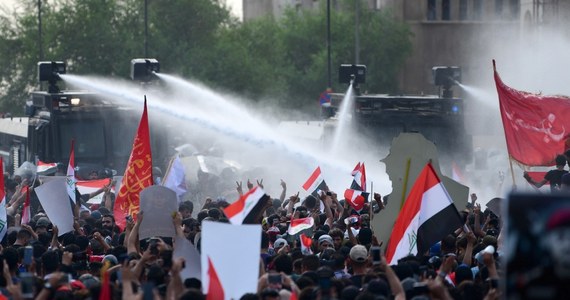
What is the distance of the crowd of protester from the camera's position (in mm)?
9117

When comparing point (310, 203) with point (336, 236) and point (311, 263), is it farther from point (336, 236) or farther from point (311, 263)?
point (311, 263)

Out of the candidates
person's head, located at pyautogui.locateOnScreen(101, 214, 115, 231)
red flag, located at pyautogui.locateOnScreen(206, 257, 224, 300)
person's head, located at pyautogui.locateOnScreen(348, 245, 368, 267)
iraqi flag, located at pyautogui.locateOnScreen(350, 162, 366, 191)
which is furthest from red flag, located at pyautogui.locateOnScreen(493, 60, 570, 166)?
red flag, located at pyautogui.locateOnScreen(206, 257, 224, 300)

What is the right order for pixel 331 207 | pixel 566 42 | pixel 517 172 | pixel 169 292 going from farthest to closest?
pixel 566 42 < pixel 517 172 < pixel 331 207 < pixel 169 292

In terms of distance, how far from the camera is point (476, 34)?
65750 mm

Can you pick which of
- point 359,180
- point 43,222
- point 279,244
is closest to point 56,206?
point 43,222

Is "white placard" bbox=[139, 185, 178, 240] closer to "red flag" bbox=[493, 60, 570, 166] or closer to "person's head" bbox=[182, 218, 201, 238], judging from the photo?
"person's head" bbox=[182, 218, 201, 238]

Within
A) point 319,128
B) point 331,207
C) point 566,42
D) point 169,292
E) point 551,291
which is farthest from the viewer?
point 566,42

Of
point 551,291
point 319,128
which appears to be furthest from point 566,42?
point 551,291

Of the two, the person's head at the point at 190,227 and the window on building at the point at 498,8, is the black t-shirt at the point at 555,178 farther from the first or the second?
the window on building at the point at 498,8

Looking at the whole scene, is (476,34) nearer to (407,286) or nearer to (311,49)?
(311,49)

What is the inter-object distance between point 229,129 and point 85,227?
34.7 ft

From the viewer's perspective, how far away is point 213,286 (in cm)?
902

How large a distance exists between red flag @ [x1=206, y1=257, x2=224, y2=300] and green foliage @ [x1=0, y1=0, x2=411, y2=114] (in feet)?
146

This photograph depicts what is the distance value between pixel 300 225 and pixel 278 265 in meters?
3.45
